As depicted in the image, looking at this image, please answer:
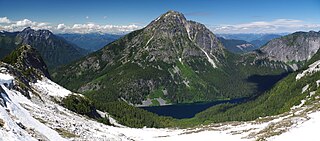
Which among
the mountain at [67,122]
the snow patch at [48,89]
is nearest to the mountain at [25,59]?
the mountain at [67,122]

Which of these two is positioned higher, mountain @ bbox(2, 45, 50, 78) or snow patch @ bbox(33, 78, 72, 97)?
mountain @ bbox(2, 45, 50, 78)

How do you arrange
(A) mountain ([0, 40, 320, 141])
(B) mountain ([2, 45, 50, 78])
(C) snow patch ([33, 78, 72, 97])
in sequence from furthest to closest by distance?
(B) mountain ([2, 45, 50, 78]) → (C) snow patch ([33, 78, 72, 97]) → (A) mountain ([0, 40, 320, 141])

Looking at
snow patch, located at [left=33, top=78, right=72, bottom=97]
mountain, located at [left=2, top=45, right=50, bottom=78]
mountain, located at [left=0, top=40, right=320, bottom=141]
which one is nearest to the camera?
mountain, located at [left=0, top=40, right=320, bottom=141]

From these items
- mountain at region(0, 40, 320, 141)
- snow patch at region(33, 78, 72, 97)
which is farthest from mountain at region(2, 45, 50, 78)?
snow patch at region(33, 78, 72, 97)

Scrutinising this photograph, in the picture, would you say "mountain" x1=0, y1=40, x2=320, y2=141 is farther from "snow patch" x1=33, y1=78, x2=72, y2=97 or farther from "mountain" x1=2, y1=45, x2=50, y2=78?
"mountain" x1=2, y1=45, x2=50, y2=78

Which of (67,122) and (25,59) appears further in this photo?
(25,59)

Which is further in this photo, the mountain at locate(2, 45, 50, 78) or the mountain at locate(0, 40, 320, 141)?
the mountain at locate(2, 45, 50, 78)

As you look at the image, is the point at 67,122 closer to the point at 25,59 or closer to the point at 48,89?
the point at 48,89

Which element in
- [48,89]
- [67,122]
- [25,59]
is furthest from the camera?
[25,59]

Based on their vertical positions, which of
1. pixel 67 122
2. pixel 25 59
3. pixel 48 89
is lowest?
pixel 48 89

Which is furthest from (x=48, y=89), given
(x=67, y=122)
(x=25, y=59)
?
(x=67, y=122)

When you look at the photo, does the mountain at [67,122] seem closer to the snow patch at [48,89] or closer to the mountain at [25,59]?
the snow patch at [48,89]

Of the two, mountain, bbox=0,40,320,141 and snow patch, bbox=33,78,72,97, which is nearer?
mountain, bbox=0,40,320,141
